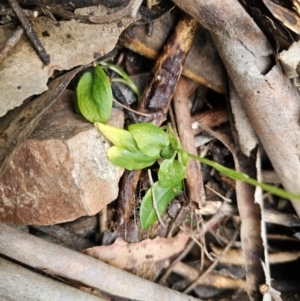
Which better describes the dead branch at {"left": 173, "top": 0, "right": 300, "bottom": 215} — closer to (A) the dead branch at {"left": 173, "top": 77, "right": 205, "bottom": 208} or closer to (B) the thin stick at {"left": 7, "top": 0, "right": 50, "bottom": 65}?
(A) the dead branch at {"left": 173, "top": 77, "right": 205, "bottom": 208}

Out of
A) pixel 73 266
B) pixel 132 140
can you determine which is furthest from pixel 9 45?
pixel 73 266

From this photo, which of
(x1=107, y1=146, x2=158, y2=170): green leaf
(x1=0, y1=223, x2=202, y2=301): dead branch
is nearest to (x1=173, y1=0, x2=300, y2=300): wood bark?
(x1=107, y1=146, x2=158, y2=170): green leaf

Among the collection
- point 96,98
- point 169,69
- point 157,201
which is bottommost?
point 157,201

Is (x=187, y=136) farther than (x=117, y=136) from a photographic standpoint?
Yes

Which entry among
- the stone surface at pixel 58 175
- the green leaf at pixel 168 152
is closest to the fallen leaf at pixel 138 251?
Result: the stone surface at pixel 58 175

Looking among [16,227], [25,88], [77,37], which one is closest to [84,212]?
[16,227]

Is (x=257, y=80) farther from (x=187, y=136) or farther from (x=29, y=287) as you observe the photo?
(x=29, y=287)

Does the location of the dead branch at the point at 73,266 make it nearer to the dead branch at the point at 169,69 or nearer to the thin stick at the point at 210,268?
the thin stick at the point at 210,268
